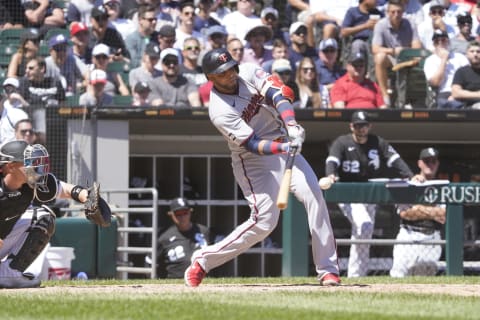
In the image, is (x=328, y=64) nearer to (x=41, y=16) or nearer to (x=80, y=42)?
(x=80, y=42)

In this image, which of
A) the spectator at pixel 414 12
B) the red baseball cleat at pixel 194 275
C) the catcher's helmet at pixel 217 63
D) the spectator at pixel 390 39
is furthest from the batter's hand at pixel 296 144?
the spectator at pixel 414 12

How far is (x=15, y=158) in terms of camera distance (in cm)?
764

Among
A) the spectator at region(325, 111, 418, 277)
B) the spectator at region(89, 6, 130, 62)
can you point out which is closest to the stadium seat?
the spectator at region(89, 6, 130, 62)

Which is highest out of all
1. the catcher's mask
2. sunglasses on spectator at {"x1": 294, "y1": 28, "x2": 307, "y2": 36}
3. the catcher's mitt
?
sunglasses on spectator at {"x1": 294, "y1": 28, "x2": 307, "y2": 36}

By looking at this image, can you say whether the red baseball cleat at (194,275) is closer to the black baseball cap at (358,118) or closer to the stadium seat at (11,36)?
the black baseball cap at (358,118)

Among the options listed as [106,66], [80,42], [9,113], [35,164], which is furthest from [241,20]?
[35,164]

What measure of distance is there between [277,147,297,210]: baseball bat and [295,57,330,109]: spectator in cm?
589

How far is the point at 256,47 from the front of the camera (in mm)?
13641

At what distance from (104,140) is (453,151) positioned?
453 cm

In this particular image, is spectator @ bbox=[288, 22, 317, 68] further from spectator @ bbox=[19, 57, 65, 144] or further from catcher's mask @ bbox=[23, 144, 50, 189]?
catcher's mask @ bbox=[23, 144, 50, 189]

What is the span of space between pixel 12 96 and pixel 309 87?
11.3 feet

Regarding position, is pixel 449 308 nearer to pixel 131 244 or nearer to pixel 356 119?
pixel 356 119

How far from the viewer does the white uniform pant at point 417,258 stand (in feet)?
36.3

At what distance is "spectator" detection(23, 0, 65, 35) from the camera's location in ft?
44.8
